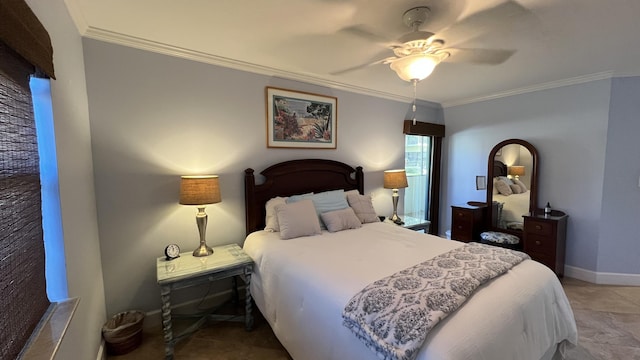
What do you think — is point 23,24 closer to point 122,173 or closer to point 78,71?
point 78,71

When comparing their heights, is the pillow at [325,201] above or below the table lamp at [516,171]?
below

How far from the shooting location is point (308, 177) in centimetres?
315

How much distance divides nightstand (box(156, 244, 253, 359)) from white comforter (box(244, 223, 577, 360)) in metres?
0.14

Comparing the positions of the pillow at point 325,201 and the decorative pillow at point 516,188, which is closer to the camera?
the pillow at point 325,201

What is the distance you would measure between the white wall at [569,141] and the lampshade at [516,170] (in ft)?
0.69

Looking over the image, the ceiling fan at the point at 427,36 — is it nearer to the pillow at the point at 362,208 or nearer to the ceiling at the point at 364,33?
the ceiling at the point at 364,33

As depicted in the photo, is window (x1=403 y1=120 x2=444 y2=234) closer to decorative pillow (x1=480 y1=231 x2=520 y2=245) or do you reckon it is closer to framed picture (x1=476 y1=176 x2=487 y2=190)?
framed picture (x1=476 y1=176 x2=487 y2=190)

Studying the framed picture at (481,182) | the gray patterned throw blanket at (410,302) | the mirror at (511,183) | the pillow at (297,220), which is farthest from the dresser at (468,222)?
the pillow at (297,220)

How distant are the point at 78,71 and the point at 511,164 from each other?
4734mm

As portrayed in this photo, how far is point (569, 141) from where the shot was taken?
10.8 ft

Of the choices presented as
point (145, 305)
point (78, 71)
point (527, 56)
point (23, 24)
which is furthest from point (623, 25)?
point (145, 305)

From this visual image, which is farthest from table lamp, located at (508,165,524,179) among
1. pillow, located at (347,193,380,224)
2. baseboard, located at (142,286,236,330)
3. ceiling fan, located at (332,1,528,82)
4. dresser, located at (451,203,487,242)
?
baseboard, located at (142,286,236,330)

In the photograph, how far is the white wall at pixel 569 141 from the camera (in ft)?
10.2

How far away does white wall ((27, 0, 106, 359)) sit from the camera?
1352mm
